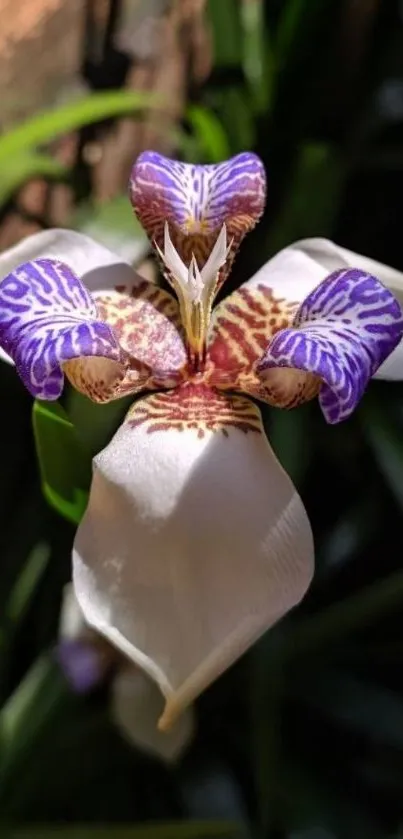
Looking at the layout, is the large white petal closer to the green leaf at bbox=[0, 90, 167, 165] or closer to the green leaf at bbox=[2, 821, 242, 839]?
the green leaf at bbox=[0, 90, 167, 165]

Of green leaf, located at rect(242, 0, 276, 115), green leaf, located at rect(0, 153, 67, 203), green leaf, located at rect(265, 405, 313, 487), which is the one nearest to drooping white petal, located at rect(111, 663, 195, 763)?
green leaf, located at rect(265, 405, 313, 487)

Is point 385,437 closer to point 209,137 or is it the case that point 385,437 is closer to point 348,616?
point 348,616

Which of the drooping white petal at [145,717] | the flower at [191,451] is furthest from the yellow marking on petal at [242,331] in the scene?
the drooping white petal at [145,717]

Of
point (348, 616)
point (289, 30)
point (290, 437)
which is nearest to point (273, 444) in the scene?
point (290, 437)

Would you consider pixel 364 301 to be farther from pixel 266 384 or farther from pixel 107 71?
pixel 107 71

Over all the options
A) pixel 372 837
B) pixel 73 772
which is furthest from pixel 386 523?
pixel 73 772

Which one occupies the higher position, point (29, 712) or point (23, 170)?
point (23, 170)
